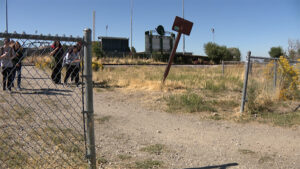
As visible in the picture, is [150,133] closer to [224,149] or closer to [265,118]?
[224,149]

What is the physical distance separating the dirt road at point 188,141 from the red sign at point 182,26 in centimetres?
394

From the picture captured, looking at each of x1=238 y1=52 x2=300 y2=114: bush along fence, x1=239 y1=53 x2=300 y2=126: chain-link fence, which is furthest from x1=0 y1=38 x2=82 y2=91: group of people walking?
x1=238 y1=52 x2=300 y2=114: bush along fence

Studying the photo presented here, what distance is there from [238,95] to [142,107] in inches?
121

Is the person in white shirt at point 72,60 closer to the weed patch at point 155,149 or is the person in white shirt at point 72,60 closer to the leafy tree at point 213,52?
the weed patch at point 155,149

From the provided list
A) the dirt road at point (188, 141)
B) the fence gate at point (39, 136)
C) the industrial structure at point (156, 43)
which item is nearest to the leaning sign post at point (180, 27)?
the dirt road at point (188, 141)

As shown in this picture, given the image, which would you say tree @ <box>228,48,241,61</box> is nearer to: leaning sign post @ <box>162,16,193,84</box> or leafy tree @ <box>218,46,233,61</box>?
leafy tree @ <box>218,46,233,61</box>

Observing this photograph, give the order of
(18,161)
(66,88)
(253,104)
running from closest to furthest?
(18,161), (253,104), (66,88)

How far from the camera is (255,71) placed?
687cm

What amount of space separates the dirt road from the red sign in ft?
12.9

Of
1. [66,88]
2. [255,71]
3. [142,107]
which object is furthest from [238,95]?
[66,88]

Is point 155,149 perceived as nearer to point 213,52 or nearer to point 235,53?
point 213,52

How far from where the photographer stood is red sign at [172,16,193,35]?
9.16 meters

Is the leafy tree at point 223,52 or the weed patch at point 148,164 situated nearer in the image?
the weed patch at point 148,164

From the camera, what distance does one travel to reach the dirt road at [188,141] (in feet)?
11.4
